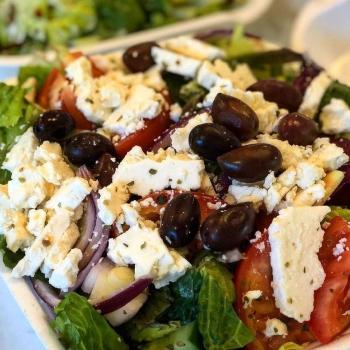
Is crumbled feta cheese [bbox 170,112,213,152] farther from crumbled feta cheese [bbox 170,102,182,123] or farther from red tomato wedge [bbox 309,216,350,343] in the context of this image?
red tomato wedge [bbox 309,216,350,343]

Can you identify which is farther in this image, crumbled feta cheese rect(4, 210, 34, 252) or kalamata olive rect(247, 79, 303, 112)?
kalamata olive rect(247, 79, 303, 112)

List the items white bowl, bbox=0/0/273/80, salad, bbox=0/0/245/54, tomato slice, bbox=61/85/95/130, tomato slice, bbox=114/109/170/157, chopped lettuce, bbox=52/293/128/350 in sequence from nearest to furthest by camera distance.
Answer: chopped lettuce, bbox=52/293/128/350, tomato slice, bbox=114/109/170/157, tomato slice, bbox=61/85/95/130, white bowl, bbox=0/0/273/80, salad, bbox=0/0/245/54

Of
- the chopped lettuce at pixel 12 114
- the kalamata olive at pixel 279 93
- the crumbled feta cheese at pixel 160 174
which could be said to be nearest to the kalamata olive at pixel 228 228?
the crumbled feta cheese at pixel 160 174

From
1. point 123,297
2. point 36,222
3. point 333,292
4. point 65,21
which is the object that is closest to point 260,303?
point 333,292

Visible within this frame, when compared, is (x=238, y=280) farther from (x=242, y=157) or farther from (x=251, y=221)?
(x=242, y=157)

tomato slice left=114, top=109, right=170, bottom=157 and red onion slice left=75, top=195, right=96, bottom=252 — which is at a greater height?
tomato slice left=114, top=109, right=170, bottom=157

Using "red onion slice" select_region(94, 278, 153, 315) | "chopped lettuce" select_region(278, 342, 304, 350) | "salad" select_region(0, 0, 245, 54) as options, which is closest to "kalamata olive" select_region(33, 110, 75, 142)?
"red onion slice" select_region(94, 278, 153, 315)

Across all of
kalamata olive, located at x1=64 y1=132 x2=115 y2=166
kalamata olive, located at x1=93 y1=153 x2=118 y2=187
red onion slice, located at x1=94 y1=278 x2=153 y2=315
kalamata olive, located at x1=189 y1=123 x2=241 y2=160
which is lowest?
red onion slice, located at x1=94 y1=278 x2=153 y2=315
